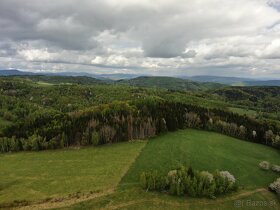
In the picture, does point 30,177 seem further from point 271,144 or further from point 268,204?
point 271,144

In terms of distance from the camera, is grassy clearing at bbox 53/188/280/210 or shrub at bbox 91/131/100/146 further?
shrub at bbox 91/131/100/146

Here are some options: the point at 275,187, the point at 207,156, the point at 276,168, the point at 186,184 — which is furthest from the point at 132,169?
the point at 276,168

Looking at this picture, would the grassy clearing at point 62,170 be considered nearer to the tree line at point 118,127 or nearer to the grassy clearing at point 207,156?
the grassy clearing at point 207,156

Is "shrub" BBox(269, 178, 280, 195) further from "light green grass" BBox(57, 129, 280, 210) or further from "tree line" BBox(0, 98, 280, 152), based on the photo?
"tree line" BBox(0, 98, 280, 152)

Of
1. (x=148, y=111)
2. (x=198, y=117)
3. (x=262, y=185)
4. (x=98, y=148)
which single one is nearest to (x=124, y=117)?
(x=148, y=111)

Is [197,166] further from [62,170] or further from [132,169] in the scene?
[62,170]

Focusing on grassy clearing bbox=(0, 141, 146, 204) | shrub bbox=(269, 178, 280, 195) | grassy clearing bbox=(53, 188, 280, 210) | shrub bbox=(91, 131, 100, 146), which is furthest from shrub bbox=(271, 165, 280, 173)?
shrub bbox=(91, 131, 100, 146)

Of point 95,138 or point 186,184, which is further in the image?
point 95,138

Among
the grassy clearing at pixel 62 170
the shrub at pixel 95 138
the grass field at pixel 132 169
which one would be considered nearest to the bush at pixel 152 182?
the grass field at pixel 132 169
